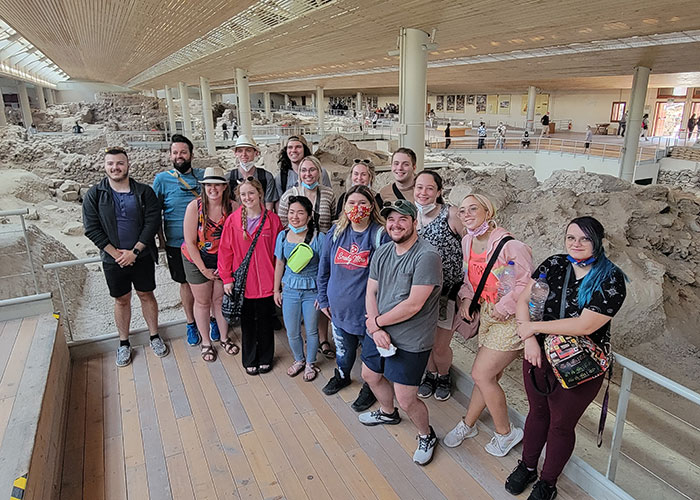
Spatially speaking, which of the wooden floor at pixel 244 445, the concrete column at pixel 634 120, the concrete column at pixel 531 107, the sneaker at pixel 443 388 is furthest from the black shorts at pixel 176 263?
the concrete column at pixel 531 107

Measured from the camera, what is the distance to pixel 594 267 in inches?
89.7

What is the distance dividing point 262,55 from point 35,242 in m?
13.2

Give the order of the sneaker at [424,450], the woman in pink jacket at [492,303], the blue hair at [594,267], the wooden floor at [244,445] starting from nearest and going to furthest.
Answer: the blue hair at [594,267]
the woman in pink jacket at [492,303]
the wooden floor at [244,445]
the sneaker at [424,450]

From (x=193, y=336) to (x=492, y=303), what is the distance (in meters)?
3.00

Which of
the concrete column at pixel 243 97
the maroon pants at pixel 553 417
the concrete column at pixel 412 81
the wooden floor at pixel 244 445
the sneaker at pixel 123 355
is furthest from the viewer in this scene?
the concrete column at pixel 243 97

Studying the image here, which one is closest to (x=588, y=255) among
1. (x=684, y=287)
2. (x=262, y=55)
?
(x=684, y=287)

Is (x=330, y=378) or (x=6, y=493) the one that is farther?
(x=330, y=378)

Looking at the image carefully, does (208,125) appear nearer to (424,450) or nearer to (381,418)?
(381,418)

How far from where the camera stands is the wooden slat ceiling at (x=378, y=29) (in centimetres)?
927

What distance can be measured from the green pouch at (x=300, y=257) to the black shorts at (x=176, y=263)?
4.25 ft

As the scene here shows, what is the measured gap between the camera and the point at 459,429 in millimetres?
3221

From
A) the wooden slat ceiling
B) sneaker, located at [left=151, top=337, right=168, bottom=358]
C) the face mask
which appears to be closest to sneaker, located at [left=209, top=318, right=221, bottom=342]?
sneaker, located at [left=151, top=337, right=168, bottom=358]

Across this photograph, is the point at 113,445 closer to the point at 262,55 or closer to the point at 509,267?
the point at 509,267

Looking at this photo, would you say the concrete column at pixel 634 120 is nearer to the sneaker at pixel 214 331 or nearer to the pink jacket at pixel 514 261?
the pink jacket at pixel 514 261
